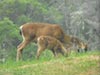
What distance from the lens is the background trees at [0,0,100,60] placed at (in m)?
38.0

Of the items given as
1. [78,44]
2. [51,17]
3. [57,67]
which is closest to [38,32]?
[78,44]

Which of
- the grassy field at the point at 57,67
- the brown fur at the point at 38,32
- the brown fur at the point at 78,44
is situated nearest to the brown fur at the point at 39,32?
the brown fur at the point at 38,32

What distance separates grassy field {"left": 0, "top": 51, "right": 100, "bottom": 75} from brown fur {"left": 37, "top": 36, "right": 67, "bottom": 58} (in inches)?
127

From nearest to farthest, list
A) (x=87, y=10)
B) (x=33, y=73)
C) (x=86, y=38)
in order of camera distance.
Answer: (x=33, y=73)
(x=87, y=10)
(x=86, y=38)

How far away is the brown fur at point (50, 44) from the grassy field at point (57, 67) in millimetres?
3234

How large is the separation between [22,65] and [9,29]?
30972 mm

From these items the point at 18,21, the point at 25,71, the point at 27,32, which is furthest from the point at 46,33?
the point at 18,21

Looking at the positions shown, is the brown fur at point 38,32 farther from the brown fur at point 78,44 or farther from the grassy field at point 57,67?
the grassy field at point 57,67

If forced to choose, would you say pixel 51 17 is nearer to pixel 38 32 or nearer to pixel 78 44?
pixel 78 44

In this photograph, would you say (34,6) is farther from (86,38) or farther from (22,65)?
(22,65)

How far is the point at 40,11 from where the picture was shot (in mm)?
47844

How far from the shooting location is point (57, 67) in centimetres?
1123

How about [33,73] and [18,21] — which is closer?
[33,73]

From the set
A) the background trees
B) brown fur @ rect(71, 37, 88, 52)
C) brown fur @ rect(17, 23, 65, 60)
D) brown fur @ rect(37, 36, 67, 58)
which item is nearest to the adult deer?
brown fur @ rect(17, 23, 65, 60)
